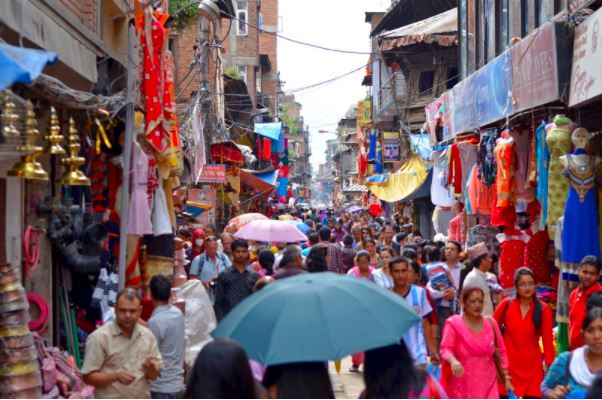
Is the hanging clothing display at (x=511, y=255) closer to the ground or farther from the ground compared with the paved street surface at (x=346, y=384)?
farther from the ground

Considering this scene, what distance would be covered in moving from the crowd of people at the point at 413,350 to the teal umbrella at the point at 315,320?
0.11 metres

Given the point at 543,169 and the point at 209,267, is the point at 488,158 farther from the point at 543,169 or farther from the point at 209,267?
the point at 209,267

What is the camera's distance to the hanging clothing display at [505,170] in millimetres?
12172

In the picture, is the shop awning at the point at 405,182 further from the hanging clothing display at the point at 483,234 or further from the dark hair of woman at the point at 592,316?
the dark hair of woman at the point at 592,316

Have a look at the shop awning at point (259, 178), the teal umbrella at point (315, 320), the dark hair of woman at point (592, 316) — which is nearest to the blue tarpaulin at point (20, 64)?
the teal umbrella at point (315, 320)

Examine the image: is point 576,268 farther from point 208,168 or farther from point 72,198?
point 208,168

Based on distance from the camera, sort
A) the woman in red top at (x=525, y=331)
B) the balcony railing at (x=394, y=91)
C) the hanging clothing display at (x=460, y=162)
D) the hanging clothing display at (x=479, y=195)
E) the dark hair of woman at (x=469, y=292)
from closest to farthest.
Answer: the dark hair of woman at (x=469, y=292)
the woman in red top at (x=525, y=331)
the hanging clothing display at (x=479, y=195)
the hanging clothing display at (x=460, y=162)
the balcony railing at (x=394, y=91)

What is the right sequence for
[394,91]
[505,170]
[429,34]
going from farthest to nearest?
1. [394,91]
2. [429,34]
3. [505,170]

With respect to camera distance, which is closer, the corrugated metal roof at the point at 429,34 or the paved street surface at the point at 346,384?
the paved street surface at the point at 346,384

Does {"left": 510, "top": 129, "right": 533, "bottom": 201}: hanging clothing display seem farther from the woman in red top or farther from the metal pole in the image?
the metal pole

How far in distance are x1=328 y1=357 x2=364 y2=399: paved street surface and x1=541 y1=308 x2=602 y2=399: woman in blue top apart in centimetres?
504

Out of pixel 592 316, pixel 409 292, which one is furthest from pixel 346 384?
pixel 592 316

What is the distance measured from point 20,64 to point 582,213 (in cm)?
601

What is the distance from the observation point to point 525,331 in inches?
330
